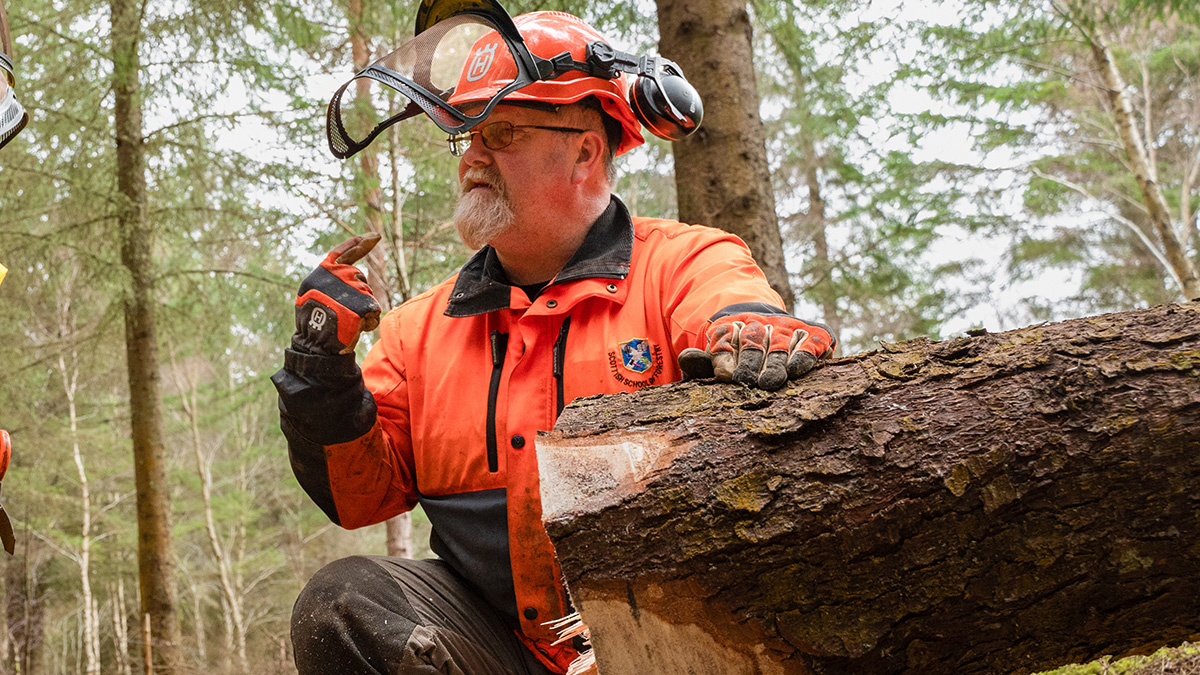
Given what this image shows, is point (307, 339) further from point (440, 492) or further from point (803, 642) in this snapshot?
point (803, 642)

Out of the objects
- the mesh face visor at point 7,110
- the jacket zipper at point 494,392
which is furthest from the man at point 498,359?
the mesh face visor at point 7,110

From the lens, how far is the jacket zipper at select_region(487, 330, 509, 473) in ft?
7.34

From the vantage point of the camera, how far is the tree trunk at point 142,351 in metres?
6.47

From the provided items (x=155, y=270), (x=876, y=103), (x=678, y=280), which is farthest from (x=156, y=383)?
(x=876, y=103)

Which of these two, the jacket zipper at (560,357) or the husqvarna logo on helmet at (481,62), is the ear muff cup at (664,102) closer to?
the husqvarna logo on helmet at (481,62)

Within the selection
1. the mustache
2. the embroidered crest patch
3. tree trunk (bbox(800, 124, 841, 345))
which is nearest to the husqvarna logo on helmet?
the mustache

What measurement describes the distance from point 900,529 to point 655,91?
58.8 inches

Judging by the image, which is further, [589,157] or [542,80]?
[589,157]

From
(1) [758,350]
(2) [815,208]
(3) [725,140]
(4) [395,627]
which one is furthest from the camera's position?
(2) [815,208]

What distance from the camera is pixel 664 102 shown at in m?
2.40

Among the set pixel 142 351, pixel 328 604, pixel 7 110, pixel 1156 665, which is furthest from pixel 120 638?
pixel 1156 665

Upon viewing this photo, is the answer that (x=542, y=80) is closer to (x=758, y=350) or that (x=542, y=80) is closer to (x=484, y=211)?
(x=484, y=211)

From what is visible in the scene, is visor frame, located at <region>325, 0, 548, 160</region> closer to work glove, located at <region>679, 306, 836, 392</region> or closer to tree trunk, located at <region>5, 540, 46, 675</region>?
work glove, located at <region>679, 306, 836, 392</region>

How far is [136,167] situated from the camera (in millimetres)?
6934
